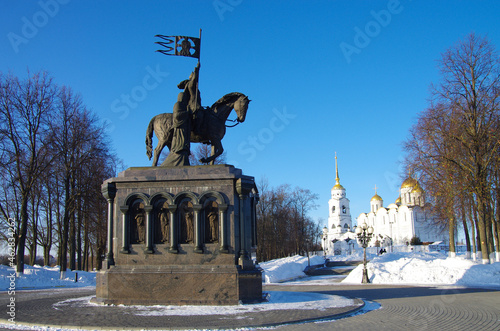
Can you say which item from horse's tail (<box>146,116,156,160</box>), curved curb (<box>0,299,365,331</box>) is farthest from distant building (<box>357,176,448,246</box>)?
curved curb (<box>0,299,365,331</box>)

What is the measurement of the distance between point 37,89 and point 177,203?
19038mm

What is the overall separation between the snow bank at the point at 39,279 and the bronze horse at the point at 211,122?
48.1 ft

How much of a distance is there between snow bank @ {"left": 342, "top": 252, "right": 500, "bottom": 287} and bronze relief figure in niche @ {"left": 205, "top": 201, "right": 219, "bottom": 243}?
17013 mm

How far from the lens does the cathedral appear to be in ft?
314

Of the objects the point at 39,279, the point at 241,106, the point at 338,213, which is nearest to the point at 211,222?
the point at 241,106

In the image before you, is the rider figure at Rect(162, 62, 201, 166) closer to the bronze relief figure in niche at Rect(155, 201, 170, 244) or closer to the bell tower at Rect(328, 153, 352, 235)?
the bronze relief figure in niche at Rect(155, 201, 170, 244)

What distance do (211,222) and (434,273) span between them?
18.3 m

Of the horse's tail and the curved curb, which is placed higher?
the horse's tail

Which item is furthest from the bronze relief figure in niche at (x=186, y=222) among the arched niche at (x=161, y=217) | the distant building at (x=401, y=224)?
the distant building at (x=401, y=224)

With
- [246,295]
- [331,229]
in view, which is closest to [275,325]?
[246,295]

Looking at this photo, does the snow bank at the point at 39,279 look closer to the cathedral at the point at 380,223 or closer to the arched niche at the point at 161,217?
the arched niche at the point at 161,217

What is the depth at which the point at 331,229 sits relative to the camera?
11644cm

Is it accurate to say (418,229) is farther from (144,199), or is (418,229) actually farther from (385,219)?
(144,199)

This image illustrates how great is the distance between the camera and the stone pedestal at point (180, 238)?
1259 cm
